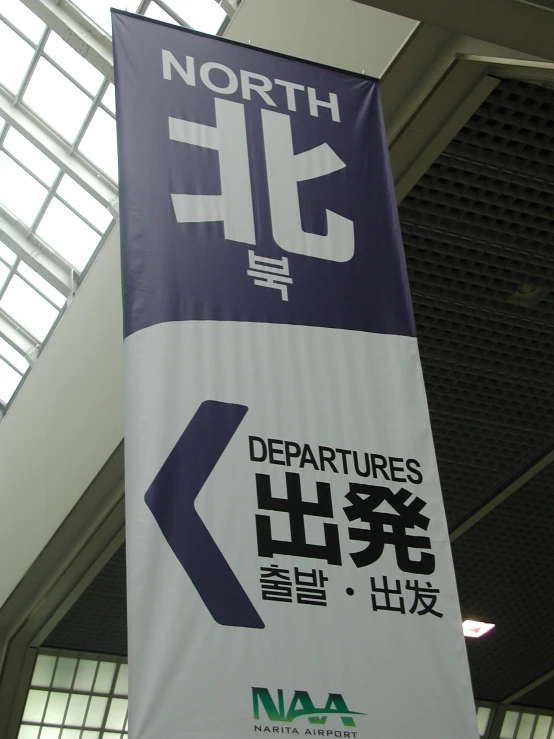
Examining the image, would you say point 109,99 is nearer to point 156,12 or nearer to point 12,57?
point 156,12

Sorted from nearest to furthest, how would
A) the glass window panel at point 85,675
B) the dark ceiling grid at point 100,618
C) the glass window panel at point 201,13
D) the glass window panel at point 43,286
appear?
the glass window panel at point 201,13 → the dark ceiling grid at point 100,618 → the glass window panel at point 43,286 → the glass window panel at point 85,675

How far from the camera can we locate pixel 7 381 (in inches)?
586

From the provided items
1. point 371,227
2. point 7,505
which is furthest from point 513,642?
point 371,227

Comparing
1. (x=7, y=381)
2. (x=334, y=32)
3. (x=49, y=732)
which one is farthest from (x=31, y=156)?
(x=49, y=732)

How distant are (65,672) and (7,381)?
444 cm

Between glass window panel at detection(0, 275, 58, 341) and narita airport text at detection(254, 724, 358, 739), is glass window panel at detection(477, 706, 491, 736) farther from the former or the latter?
narita airport text at detection(254, 724, 358, 739)

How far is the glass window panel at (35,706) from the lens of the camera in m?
15.9

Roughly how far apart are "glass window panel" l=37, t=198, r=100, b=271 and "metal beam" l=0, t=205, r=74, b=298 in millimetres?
110

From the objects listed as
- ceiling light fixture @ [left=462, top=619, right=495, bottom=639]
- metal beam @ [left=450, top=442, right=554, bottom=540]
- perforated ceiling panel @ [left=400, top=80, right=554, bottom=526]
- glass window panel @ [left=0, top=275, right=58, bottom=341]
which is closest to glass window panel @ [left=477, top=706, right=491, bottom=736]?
ceiling light fixture @ [left=462, top=619, right=495, bottom=639]

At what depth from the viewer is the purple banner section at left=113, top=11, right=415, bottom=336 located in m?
4.23

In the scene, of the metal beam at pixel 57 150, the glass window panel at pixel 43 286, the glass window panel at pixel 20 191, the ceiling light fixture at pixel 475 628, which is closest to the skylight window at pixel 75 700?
the ceiling light fixture at pixel 475 628

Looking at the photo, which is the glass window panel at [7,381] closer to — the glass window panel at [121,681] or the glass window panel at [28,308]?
the glass window panel at [28,308]

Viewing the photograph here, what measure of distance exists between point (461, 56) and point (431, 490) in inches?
127

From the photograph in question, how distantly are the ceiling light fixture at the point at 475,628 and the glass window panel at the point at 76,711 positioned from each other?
597 cm
